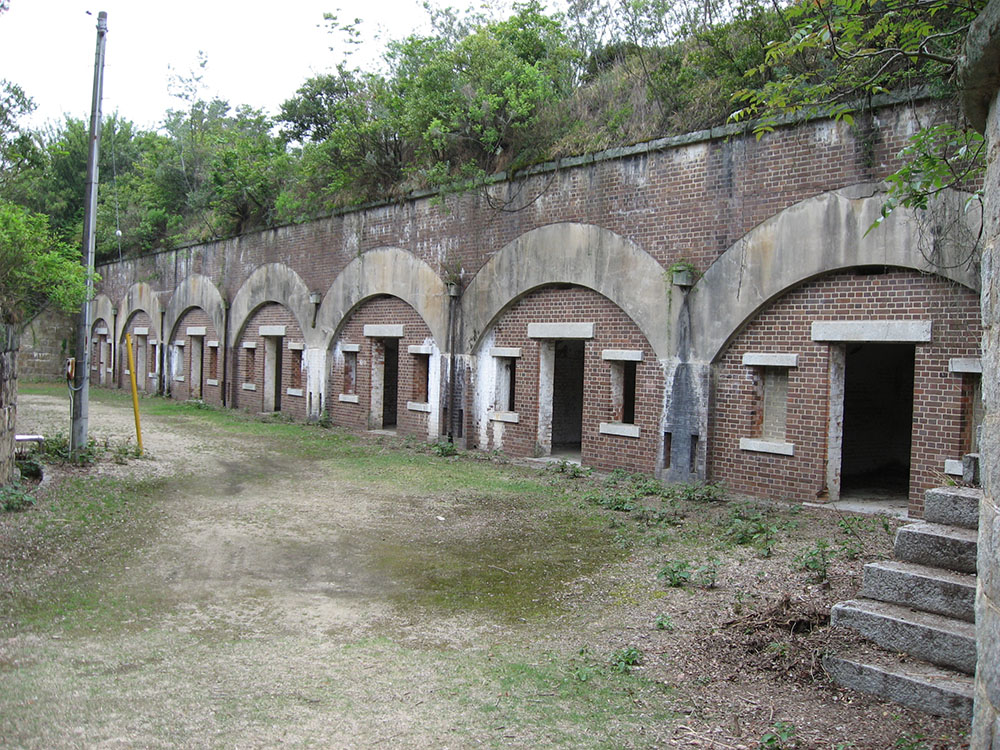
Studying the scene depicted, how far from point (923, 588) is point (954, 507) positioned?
67 centimetres

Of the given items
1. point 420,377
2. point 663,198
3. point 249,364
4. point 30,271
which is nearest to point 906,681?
point 663,198

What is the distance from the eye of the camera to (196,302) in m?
22.8

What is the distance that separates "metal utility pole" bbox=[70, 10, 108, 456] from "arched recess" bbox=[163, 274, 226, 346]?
1010 centimetres

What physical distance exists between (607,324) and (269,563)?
6.21 meters

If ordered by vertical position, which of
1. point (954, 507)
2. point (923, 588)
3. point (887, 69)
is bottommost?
point (923, 588)

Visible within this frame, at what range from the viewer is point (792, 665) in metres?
4.39

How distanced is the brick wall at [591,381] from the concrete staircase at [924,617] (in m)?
5.99

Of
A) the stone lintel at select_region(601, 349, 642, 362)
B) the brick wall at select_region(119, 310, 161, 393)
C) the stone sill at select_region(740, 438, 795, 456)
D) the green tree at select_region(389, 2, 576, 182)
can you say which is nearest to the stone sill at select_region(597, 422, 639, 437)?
the stone lintel at select_region(601, 349, 642, 362)

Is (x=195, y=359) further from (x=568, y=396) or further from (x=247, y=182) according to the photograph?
(x=568, y=396)

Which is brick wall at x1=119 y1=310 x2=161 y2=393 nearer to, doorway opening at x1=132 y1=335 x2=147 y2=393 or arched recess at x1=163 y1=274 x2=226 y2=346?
doorway opening at x1=132 y1=335 x2=147 y2=393

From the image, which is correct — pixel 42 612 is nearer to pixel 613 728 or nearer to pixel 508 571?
pixel 508 571

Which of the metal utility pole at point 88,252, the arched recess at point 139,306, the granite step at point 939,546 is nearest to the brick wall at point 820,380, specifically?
the granite step at point 939,546

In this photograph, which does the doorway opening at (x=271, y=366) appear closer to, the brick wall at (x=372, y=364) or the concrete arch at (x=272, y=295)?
the concrete arch at (x=272, y=295)

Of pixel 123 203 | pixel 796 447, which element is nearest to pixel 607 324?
pixel 796 447
